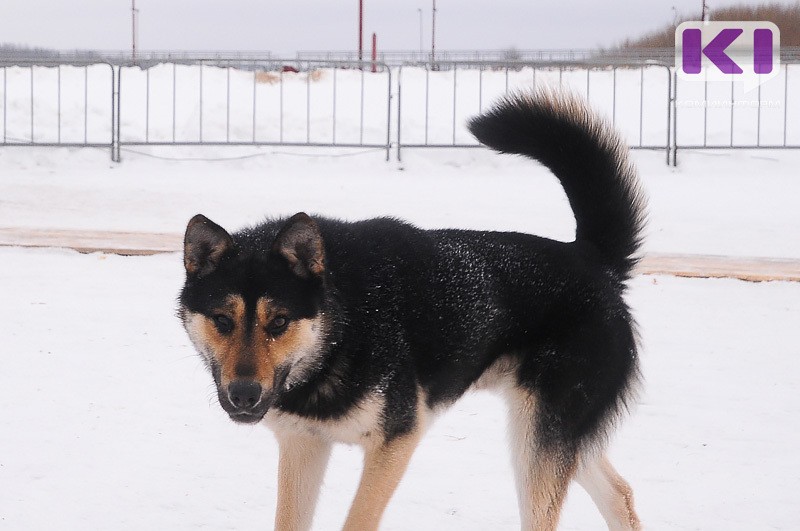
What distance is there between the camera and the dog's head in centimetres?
272

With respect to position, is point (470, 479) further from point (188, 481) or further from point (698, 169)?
point (698, 169)

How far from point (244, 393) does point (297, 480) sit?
616mm

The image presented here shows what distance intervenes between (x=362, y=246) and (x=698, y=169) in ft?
33.9

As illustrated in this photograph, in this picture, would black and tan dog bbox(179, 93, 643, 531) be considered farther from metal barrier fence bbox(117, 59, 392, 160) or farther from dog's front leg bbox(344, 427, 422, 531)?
metal barrier fence bbox(117, 59, 392, 160)

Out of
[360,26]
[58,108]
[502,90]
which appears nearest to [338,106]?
[502,90]

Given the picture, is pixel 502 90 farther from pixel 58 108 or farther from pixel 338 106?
pixel 58 108

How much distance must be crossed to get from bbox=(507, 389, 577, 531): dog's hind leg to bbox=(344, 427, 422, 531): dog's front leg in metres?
0.43

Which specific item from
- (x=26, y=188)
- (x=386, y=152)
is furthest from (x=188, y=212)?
(x=386, y=152)

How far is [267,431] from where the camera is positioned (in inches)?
173

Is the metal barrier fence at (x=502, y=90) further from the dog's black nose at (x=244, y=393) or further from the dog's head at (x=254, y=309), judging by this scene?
the dog's black nose at (x=244, y=393)

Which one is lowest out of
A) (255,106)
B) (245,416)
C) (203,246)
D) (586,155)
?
(245,416)

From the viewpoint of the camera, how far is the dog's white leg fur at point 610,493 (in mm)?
3355

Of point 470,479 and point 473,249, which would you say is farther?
point 470,479

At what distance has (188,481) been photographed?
12.4 feet
